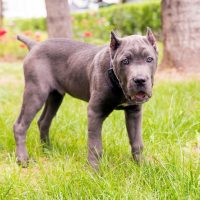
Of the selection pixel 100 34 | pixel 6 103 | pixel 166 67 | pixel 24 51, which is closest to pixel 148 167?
pixel 6 103

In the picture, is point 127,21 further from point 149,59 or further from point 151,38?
point 149,59

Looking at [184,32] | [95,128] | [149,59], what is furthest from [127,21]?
[149,59]

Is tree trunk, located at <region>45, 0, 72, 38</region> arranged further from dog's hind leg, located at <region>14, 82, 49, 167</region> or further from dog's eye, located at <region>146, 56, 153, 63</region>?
dog's eye, located at <region>146, 56, 153, 63</region>

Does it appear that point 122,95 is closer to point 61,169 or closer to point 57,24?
point 61,169

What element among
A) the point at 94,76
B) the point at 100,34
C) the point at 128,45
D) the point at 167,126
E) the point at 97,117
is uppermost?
the point at 128,45

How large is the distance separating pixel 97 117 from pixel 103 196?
93 centimetres

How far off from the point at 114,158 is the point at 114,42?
1074 millimetres

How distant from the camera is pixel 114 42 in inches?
143

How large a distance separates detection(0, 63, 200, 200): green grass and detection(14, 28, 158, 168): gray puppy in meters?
0.20

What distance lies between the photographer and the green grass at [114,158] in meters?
3.20

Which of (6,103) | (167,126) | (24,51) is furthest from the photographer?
(24,51)

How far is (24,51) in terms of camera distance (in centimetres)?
1326

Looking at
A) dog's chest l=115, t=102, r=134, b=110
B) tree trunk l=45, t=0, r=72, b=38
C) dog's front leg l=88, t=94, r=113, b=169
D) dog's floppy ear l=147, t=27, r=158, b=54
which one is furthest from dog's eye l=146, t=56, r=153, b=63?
tree trunk l=45, t=0, r=72, b=38

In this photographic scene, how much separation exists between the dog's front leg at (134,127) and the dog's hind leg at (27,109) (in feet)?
2.85
